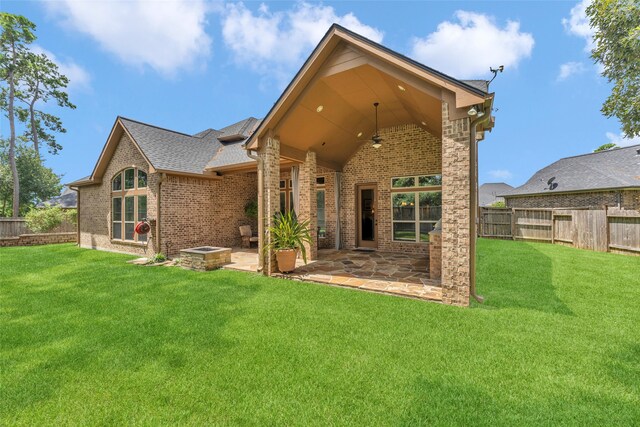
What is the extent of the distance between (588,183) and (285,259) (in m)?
18.3

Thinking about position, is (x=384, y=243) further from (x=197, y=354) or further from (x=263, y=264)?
(x=197, y=354)

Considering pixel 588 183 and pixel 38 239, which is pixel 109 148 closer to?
pixel 38 239

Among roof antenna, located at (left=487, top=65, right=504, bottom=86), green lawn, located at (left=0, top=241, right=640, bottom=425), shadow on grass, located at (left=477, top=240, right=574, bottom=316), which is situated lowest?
green lawn, located at (left=0, top=241, right=640, bottom=425)

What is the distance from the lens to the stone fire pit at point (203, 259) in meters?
7.40

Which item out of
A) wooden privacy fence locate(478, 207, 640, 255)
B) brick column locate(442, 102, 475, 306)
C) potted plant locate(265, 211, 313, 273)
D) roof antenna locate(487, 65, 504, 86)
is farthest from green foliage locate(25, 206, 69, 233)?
wooden privacy fence locate(478, 207, 640, 255)

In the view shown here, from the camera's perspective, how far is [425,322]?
151 inches

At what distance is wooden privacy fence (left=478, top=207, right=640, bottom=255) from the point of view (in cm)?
885

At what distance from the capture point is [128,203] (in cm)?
1078

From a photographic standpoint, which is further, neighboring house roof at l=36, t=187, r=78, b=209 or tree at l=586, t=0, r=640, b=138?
neighboring house roof at l=36, t=187, r=78, b=209

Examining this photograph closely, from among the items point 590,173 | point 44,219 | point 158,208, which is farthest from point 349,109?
point 590,173

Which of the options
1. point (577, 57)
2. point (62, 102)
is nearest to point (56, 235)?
point (62, 102)

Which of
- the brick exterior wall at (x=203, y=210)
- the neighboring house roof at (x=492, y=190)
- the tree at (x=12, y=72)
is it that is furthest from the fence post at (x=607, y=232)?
the tree at (x=12, y=72)

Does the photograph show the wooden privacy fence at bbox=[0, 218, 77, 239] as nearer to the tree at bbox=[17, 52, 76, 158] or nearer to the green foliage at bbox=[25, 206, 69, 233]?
the green foliage at bbox=[25, 206, 69, 233]

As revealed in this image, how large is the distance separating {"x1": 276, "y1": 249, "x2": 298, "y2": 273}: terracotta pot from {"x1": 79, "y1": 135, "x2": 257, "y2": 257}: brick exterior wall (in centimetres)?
510
